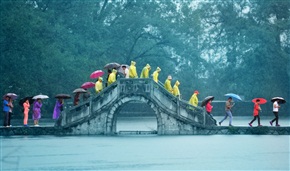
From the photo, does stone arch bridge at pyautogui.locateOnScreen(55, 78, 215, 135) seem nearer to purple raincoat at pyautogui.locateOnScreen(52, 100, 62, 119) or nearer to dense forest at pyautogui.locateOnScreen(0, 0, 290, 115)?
purple raincoat at pyautogui.locateOnScreen(52, 100, 62, 119)

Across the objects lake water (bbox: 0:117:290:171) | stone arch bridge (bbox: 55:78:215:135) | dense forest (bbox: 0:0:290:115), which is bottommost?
lake water (bbox: 0:117:290:171)

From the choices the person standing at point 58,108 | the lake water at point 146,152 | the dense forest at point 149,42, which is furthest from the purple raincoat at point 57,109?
the dense forest at point 149,42

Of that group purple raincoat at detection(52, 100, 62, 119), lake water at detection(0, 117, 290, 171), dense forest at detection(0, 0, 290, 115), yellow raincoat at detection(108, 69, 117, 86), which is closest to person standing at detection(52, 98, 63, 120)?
purple raincoat at detection(52, 100, 62, 119)

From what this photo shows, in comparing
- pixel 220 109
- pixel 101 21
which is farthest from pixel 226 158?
pixel 101 21

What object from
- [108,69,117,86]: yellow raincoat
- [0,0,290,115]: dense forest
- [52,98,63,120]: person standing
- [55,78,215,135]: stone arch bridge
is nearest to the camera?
[55,78,215,135]: stone arch bridge

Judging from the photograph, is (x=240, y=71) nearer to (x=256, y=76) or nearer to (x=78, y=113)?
(x=256, y=76)

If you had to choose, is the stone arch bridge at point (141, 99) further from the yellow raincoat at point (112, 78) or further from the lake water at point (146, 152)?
the lake water at point (146, 152)

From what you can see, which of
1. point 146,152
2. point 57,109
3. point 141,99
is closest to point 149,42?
point 57,109

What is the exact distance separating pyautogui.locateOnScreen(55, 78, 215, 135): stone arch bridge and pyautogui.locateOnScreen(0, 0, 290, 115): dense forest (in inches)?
599

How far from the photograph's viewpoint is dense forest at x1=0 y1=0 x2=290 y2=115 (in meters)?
51.8

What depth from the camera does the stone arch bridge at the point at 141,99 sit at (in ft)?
118

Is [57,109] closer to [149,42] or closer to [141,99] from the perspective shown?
[141,99]

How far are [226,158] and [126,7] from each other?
44.8m

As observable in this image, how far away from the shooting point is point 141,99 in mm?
36344
